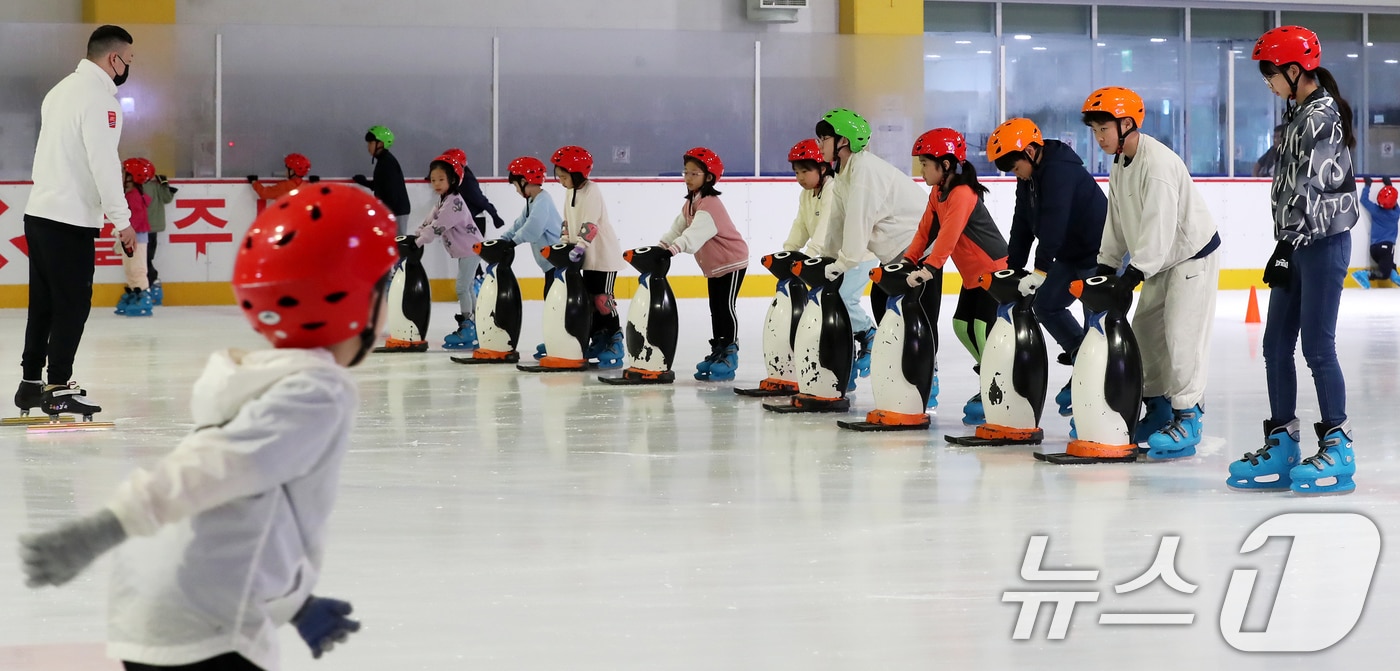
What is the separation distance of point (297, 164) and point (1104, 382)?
34.0 ft

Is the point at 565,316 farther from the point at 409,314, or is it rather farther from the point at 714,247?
the point at 409,314

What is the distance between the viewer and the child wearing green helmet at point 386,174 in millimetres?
13734

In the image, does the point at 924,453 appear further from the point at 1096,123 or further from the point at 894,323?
the point at 1096,123

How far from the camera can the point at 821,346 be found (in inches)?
268

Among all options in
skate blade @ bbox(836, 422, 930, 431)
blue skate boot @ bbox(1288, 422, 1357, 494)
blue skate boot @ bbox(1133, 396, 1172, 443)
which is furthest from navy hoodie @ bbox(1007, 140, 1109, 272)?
blue skate boot @ bbox(1288, 422, 1357, 494)

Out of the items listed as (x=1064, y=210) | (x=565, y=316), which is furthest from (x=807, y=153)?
(x=1064, y=210)

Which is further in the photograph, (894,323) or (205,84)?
(205,84)

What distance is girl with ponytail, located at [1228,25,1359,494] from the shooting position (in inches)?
180

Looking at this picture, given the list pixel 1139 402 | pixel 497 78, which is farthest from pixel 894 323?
pixel 497 78

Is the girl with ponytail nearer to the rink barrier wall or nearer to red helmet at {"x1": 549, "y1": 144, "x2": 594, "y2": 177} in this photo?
red helmet at {"x1": 549, "y1": 144, "x2": 594, "y2": 177}

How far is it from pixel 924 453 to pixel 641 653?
9.68ft

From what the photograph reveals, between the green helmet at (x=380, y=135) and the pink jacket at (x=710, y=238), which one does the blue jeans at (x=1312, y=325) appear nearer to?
the pink jacket at (x=710, y=238)

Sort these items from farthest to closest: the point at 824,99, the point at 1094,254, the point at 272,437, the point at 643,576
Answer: the point at 824,99 → the point at 1094,254 → the point at 643,576 → the point at 272,437

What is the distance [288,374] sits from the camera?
5.06 ft
